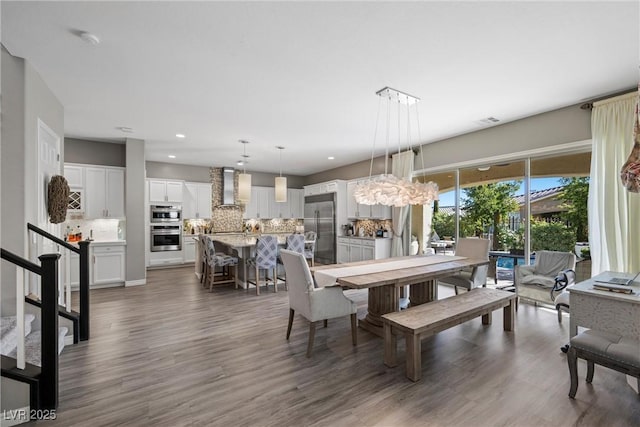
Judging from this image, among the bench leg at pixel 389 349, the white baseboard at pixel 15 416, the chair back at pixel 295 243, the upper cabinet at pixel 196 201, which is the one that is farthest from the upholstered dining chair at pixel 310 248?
the white baseboard at pixel 15 416

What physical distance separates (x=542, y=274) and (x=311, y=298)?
3581 mm

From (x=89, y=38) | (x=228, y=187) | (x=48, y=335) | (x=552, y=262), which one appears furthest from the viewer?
(x=228, y=187)

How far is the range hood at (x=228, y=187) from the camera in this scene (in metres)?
8.33

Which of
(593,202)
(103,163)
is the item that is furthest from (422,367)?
(103,163)

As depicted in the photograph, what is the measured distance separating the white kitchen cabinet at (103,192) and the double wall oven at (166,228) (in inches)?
54.9


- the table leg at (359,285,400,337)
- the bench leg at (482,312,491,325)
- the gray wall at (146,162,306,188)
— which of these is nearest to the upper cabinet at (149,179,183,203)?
the gray wall at (146,162,306,188)

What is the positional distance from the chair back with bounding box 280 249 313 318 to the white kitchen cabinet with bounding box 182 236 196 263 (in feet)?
18.1

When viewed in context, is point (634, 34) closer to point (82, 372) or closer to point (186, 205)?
point (82, 372)

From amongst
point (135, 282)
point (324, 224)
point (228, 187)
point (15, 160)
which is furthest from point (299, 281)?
Result: point (228, 187)

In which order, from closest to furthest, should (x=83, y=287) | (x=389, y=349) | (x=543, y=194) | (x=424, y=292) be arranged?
(x=389, y=349) → (x=83, y=287) → (x=424, y=292) → (x=543, y=194)

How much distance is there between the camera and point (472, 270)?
13.5 ft

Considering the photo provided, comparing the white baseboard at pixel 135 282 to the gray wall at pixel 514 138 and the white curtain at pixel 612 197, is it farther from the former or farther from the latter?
the white curtain at pixel 612 197

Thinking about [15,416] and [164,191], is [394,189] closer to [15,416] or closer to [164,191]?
[15,416]

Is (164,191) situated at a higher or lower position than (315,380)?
higher
